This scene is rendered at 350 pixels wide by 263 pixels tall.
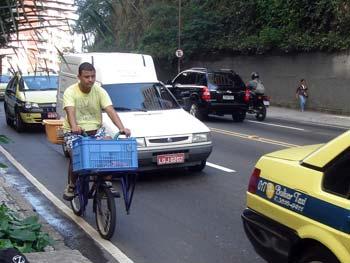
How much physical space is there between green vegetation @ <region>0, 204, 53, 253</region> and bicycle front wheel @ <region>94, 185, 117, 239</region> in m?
0.77

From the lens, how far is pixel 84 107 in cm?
673

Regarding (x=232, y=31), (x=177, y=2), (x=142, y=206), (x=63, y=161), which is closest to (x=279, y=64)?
(x=232, y=31)

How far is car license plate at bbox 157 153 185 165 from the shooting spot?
8898mm

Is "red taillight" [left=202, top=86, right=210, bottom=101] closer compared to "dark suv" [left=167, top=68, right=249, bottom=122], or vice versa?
"red taillight" [left=202, top=86, right=210, bottom=101]

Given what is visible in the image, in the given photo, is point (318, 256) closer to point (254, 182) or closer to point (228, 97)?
point (254, 182)

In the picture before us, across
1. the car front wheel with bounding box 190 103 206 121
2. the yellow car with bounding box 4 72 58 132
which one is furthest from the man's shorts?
the car front wheel with bounding box 190 103 206 121

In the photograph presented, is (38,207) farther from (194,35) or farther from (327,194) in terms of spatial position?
(194,35)

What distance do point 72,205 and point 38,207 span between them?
61 centimetres

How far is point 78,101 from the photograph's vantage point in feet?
21.9

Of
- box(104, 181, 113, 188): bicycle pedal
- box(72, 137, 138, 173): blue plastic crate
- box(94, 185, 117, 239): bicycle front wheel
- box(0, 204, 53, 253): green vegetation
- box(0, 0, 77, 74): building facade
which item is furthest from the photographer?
box(104, 181, 113, 188): bicycle pedal

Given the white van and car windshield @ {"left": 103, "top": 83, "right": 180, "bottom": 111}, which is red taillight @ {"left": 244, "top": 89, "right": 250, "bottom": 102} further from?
car windshield @ {"left": 103, "top": 83, "right": 180, "bottom": 111}

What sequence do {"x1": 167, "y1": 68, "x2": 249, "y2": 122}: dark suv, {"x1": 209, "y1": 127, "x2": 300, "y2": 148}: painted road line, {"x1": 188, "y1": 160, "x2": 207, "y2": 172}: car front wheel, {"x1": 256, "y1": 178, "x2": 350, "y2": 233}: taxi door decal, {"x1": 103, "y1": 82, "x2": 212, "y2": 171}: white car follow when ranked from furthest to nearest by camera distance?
{"x1": 167, "y1": 68, "x2": 249, "y2": 122}: dark suv, {"x1": 209, "y1": 127, "x2": 300, "y2": 148}: painted road line, {"x1": 188, "y1": 160, "x2": 207, "y2": 172}: car front wheel, {"x1": 103, "y1": 82, "x2": 212, "y2": 171}: white car, {"x1": 256, "y1": 178, "x2": 350, "y2": 233}: taxi door decal

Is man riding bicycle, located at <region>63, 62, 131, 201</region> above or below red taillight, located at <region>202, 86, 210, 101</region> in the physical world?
above

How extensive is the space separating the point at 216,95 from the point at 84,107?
1237 centimetres
